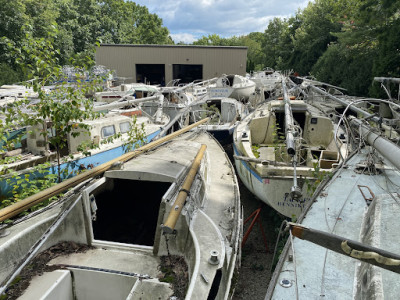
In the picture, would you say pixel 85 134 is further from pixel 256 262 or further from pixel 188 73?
pixel 188 73

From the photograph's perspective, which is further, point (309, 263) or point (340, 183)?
point (340, 183)

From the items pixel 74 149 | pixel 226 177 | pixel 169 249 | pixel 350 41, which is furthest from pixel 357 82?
pixel 169 249

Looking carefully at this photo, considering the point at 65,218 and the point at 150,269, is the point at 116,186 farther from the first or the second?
the point at 150,269

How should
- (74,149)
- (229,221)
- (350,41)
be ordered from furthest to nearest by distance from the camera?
(350,41)
(74,149)
(229,221)

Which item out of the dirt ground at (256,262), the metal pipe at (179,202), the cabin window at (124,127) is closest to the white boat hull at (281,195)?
the dirt ground at (256,262)

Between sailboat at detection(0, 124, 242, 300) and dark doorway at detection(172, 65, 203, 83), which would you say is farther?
dark doorway at detection(172, 65, 203, 83)

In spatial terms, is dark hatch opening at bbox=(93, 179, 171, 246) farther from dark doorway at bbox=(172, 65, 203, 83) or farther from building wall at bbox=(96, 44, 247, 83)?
dark doorway at bbox=(172, 65, 203, 83)

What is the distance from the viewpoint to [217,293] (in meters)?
3.80

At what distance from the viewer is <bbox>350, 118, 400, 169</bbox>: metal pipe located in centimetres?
344

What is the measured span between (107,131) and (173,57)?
22.0 m

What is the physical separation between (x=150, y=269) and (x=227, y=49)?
1125 inches

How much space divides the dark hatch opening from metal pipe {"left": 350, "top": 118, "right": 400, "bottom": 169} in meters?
3.49

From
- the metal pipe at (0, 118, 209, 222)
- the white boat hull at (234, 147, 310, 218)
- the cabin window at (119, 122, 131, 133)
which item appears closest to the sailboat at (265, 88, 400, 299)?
the white boat hull at (234, 147, 310, 218)

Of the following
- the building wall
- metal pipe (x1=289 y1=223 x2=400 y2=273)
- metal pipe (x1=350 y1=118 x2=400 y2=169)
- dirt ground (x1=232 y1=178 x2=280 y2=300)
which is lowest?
dirt ground (x1=232 y1=178 x2=280 y2=300)
